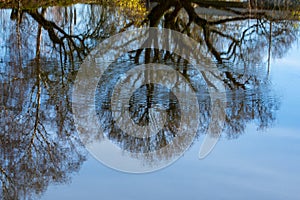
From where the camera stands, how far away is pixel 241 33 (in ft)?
31.2

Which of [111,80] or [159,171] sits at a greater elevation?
[111,80]

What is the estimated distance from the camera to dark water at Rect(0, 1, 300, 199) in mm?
4098

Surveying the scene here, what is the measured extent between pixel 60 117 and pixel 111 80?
1.12 metres

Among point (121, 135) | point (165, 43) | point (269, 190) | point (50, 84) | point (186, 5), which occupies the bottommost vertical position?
point (269, 190)

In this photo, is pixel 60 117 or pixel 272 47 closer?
pixel 60 117

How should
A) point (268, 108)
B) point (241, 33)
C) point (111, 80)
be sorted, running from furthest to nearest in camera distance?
1. point (241, 33)
2. point (111, 80)
3. point (268, 108)

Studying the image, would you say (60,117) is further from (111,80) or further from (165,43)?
(165,43)

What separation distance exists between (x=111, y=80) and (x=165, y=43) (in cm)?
199

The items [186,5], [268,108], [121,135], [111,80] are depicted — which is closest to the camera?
[121,135]

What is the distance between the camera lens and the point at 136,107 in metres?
5.50

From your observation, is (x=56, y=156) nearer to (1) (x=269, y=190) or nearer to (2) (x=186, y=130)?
(2) (x=186, y=130)

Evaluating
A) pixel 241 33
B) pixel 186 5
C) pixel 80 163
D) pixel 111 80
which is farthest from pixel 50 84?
pixel 186 5

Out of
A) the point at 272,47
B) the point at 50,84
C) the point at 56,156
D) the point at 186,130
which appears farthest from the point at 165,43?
the point at 56,156

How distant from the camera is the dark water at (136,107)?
4.10 metres
